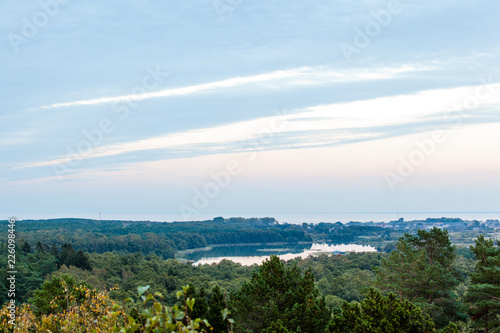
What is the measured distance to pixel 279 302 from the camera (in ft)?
42.1

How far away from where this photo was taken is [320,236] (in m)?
126

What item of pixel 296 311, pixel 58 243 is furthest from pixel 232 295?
pixel 58 243

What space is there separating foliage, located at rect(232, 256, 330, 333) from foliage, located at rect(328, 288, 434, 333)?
2.32 meters

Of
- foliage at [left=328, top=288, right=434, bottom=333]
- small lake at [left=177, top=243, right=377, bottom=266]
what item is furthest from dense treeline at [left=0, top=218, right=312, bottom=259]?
foliage at [left=328, top=288, right=434, bottom=333]

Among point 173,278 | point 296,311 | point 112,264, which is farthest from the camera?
point 112,264

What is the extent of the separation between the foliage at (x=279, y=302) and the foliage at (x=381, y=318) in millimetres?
2319

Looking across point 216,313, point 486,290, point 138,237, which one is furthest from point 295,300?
point 138,237

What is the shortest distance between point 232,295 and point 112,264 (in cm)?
3281

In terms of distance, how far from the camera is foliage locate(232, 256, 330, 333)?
12.1 meters

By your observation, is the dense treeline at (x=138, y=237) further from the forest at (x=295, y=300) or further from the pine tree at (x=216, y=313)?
the pine tree at (x=216, y=313)

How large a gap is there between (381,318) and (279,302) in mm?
4000

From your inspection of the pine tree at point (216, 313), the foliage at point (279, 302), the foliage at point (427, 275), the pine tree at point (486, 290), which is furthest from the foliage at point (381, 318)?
the foliage at point (427, 275)

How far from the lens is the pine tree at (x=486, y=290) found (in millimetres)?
13461

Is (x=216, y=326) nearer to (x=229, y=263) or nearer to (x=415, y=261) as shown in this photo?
(x=415, y=261)
